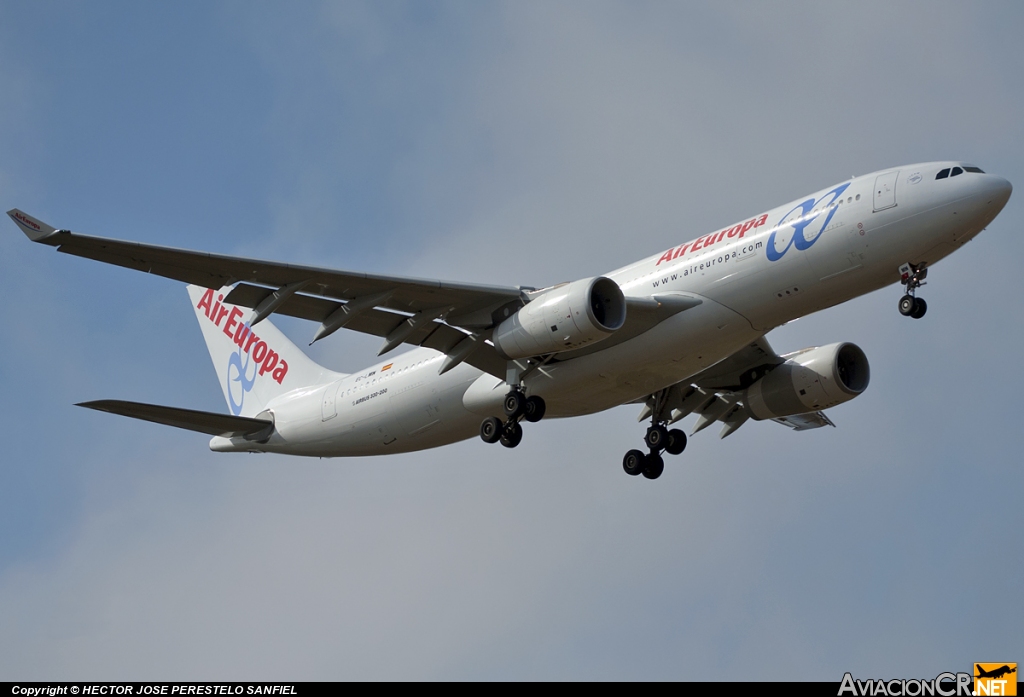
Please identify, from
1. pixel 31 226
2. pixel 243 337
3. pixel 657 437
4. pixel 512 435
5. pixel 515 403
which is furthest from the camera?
pixel 243 337

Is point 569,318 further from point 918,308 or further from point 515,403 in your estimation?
point 918,308

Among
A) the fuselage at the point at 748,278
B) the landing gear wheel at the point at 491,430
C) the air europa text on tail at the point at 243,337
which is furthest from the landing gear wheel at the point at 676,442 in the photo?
the air europa text on tail at the point at 243,337

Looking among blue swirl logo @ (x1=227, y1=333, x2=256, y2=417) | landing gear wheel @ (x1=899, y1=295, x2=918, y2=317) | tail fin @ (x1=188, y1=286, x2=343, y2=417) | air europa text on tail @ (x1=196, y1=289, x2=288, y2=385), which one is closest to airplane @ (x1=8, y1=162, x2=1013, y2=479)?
landing gear wheel @ (x1=899, y1=295, x2=918, y2=317)

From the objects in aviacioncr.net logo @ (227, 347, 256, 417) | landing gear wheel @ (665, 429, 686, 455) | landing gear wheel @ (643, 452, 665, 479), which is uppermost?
aviacioncr.net logo @ (227, 347, 256, 417)

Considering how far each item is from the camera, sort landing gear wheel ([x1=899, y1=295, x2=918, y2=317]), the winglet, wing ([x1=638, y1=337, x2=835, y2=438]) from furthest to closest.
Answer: wing ([x1=638, y1=337, x2=835, y2=438])
landing gear wheel ([x1=899, y1=295, x2=918, y2=317])
the winglet

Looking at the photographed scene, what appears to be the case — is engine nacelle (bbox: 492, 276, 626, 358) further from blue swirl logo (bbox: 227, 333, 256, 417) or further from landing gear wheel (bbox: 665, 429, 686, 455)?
blue swirl logo (bbox: 227, 333, 256, 417)

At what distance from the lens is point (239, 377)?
37.2 m

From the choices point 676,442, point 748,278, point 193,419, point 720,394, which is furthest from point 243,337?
point 748,278

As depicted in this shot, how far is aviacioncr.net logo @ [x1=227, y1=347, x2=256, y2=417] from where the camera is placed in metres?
36.7

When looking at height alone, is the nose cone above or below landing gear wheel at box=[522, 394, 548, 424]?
above

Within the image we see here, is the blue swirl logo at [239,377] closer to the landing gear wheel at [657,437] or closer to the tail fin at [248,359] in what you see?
the tail fin at [248,359]

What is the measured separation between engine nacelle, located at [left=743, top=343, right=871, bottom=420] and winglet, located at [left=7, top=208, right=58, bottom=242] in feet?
58.6

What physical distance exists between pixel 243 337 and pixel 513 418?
13.5 meters

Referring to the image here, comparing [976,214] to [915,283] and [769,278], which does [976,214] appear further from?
[769,278]
